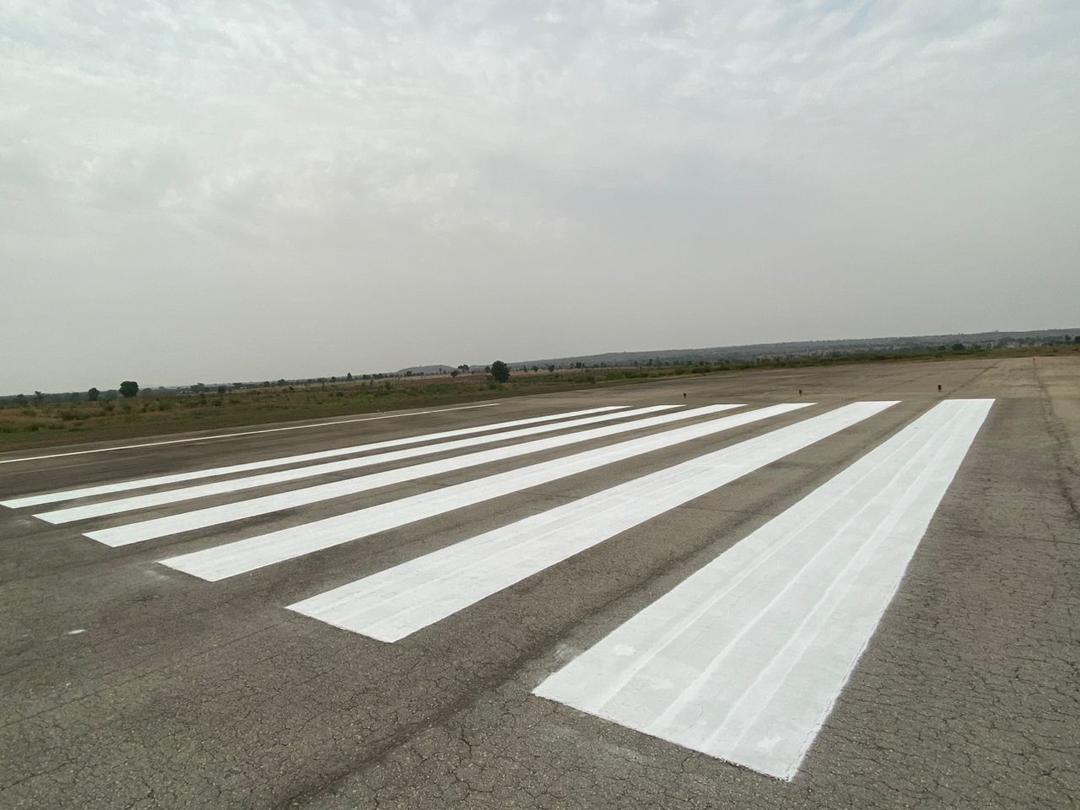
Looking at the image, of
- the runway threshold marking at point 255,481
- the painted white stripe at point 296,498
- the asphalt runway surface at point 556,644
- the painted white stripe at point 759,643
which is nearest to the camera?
the asphalt runway surface at point 556,644

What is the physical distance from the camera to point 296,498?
22.6 feet

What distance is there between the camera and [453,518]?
225 inches

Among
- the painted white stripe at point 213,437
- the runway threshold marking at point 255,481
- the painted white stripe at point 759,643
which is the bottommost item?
the painted white stripe at point 759,643

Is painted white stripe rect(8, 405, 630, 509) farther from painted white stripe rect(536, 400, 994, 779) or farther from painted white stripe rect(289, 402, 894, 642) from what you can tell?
painted white stripe rect(536, 400, 994, 779)

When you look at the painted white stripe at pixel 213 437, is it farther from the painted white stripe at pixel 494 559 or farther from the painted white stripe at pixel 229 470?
the painted white stripe at pixel 494 559

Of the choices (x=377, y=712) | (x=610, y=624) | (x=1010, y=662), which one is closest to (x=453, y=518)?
(x=610, y=624)

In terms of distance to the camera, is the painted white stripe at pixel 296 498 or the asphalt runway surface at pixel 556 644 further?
the painted white stripe at pixel 296 498

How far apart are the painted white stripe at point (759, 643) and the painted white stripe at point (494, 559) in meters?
1.05

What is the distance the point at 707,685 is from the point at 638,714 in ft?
1.30

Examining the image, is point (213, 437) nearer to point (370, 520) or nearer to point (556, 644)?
point (370, 520)

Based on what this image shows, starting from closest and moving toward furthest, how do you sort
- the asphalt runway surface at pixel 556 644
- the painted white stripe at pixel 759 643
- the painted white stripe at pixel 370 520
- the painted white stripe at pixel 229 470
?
the asphalt runway surface at pixel 556 644 → the painted white stripe at pixel 759 643 → the painted white stripe at pixel 370 520 → the painted white stripe at pixel 229 470

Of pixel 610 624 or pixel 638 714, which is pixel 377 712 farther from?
→ pixel 610 624

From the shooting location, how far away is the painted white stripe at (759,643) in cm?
242

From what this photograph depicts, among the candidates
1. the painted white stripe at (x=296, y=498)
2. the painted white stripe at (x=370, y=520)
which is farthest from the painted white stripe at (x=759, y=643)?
the painted white stripe at (x=296, y=498)
